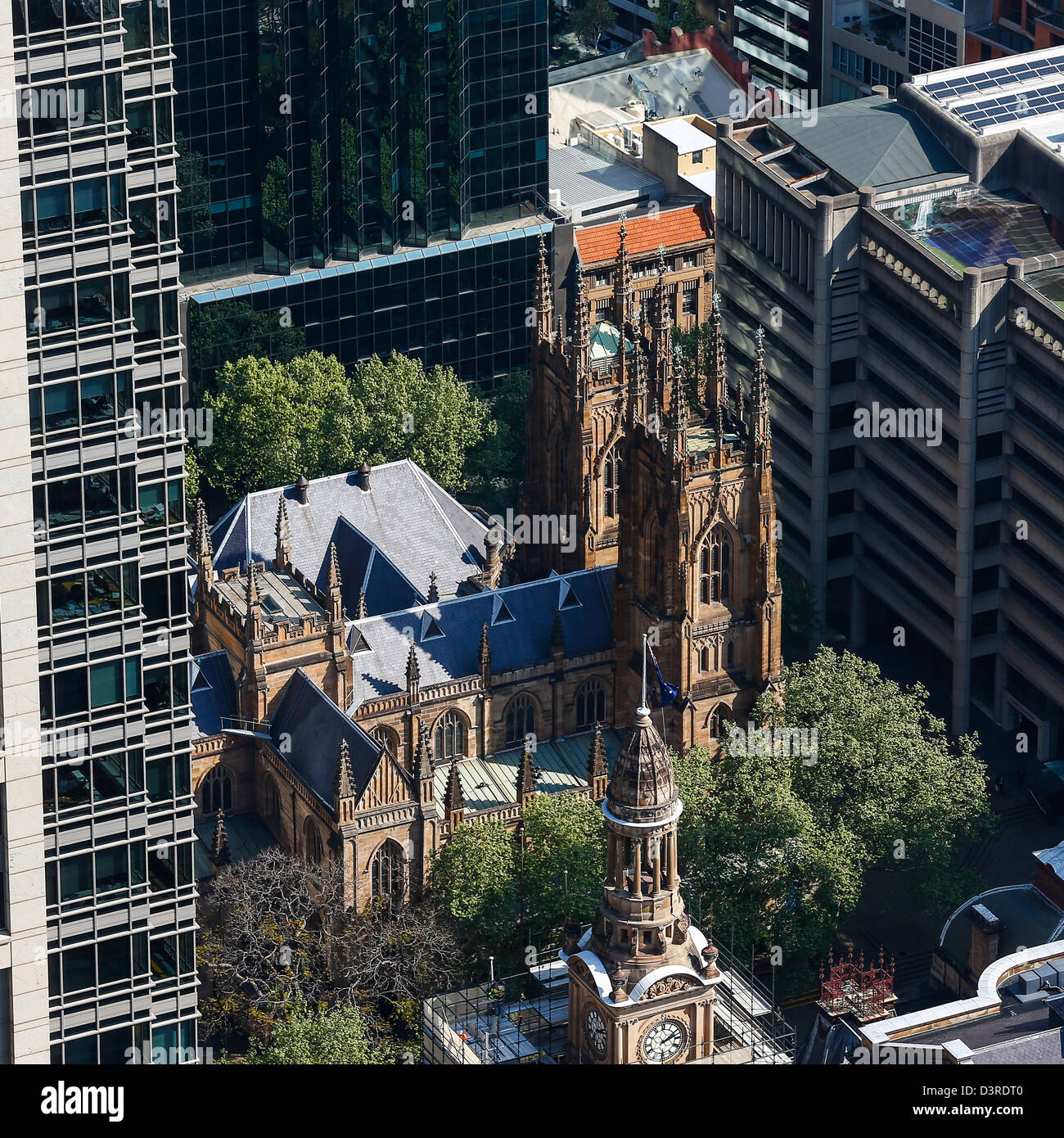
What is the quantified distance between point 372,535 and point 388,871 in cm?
2554

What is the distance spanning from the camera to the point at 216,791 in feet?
605

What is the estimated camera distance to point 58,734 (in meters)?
116

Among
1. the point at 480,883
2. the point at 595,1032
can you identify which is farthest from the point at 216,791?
the point at 595,1032

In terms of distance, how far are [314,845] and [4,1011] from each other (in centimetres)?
6044

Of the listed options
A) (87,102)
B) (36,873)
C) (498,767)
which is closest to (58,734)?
(36,873)

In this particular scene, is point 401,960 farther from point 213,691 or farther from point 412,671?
point 213,691

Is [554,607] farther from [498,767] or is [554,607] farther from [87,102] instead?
[87,102]

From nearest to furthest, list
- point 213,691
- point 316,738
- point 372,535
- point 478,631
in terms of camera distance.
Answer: point 316,738 < point 213,691 < point 478,631 < point 372,535

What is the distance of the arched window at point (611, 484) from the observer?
197000mm

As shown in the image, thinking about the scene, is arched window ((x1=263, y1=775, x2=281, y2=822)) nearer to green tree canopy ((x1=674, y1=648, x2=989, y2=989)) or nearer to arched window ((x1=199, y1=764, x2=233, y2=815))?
arched window ((x1=199, y1=764, x2=233, y2=815))

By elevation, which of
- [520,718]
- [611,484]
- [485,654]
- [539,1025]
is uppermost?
[611,484]

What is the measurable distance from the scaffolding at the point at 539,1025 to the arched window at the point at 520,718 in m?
25.8

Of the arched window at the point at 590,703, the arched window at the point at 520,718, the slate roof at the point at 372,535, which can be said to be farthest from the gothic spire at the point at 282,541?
the arched window at the point at 590,703

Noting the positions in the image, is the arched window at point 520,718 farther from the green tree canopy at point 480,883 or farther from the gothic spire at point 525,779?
the green tree canopy at point 480,883
